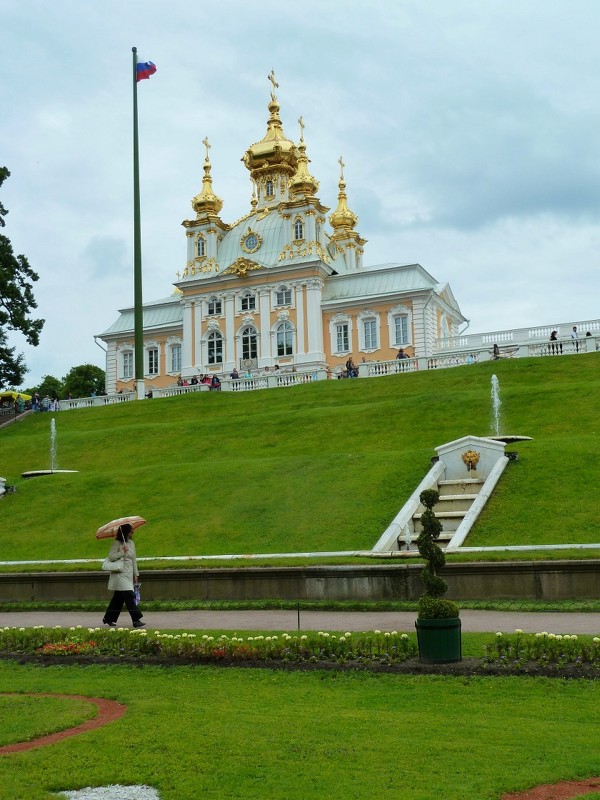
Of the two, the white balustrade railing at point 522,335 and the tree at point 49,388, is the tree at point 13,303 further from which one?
the tree at point 49,388

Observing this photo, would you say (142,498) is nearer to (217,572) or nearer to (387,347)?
(217,572)

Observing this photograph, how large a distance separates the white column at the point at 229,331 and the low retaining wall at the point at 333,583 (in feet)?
162

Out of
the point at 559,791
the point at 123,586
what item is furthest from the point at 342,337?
the point at 559,791

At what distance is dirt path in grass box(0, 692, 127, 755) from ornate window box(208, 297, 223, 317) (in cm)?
6022

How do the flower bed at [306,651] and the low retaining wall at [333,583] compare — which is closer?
the flower bed at [306,651]

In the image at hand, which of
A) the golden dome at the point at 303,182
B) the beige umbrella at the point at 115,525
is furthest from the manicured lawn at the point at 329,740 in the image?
the golden dome at the point at 303,182

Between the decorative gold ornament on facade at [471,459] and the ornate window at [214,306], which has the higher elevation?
the ornate window at [214,306]

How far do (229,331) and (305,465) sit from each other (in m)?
44.2

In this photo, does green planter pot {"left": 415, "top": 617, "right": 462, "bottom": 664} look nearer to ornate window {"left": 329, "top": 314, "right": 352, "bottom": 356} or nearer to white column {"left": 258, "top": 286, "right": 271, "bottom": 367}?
ornate window {"left": 329, "top": 314, "right": 352, "bottom": 356}

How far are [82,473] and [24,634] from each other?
16.8m

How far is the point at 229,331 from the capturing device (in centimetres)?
6794

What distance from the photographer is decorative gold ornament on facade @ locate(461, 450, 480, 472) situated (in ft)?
71.2

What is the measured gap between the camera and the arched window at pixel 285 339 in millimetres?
66000

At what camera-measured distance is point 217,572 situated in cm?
1662
